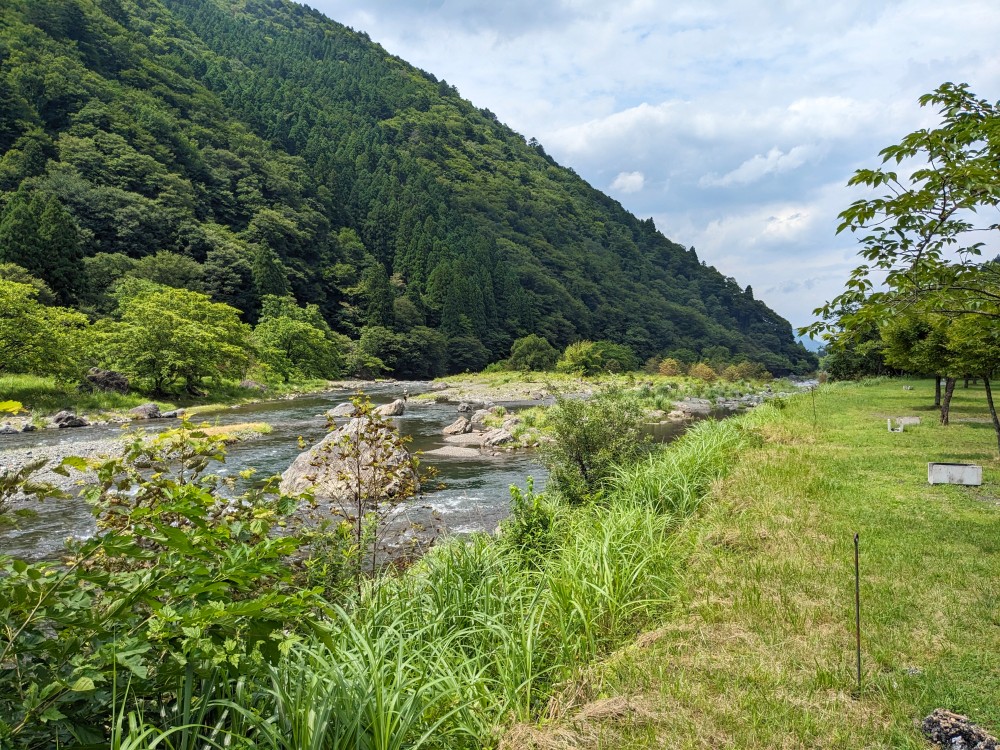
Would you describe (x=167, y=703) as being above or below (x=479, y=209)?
below

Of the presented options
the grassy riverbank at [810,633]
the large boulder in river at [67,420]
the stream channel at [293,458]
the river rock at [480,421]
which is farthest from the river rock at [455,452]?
the large boulder in river at [67,420]

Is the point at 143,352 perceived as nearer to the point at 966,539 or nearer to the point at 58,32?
the point at 966,539

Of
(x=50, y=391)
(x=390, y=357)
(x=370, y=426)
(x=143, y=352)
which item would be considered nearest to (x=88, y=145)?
(x=390, y=357)

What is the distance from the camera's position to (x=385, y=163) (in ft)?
346

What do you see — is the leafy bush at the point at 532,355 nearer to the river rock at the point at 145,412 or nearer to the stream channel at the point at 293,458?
the stream channel at the point at 293,458

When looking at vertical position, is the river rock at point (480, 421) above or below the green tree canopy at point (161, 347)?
below

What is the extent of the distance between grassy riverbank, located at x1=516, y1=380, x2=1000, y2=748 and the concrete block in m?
0.24

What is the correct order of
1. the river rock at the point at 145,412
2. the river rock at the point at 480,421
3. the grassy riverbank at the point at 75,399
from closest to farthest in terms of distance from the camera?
the river rock at the point at 480,421, the grassy riverbank at the point at 75,399, the river rock at the point at 145,412

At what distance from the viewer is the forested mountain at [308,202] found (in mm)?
53500

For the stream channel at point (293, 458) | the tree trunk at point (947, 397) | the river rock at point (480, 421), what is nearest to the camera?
the stream channel at point (293, 458)

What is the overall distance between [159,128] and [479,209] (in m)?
63.0

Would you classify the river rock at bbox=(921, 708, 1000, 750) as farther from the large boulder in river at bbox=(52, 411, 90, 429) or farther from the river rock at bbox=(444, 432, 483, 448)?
the large boulder in river at bbox=(52, 411, 90, 429)

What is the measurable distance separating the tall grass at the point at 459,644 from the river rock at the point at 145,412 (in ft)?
79.0

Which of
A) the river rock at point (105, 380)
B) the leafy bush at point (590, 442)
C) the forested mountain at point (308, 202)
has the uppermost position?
the forested mountain at point (308, 202)
